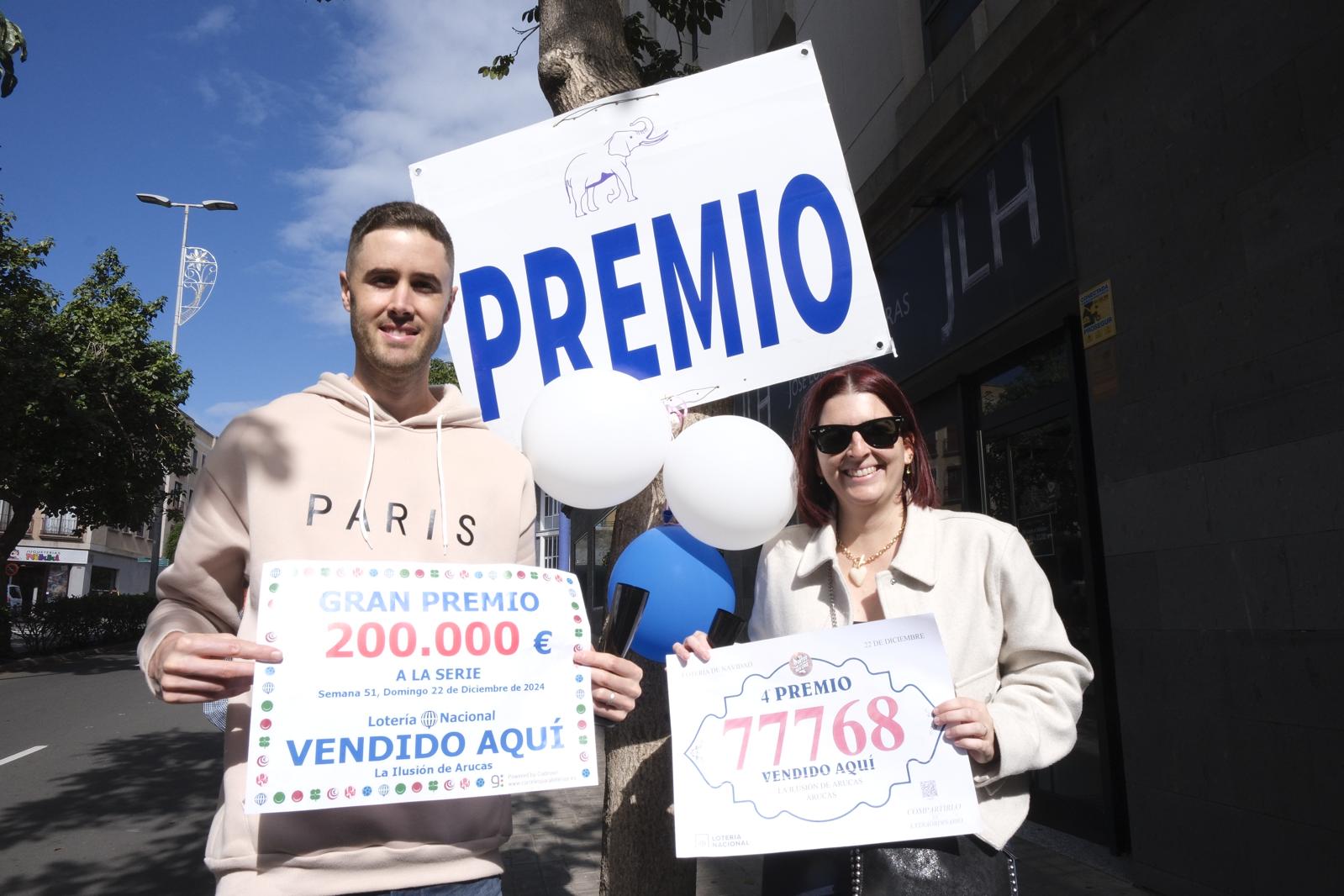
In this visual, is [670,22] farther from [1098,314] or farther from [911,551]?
[911,551]

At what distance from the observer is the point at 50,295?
17750mm

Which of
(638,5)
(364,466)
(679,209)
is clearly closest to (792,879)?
(364,466)

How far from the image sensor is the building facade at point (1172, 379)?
3.43m

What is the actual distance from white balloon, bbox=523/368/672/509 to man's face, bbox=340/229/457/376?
38 centimetres

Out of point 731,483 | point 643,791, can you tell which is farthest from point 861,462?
point 643,791

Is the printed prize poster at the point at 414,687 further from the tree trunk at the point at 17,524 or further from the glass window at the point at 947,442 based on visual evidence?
the tree trunk at the point at 17,524

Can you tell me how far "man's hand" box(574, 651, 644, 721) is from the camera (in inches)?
71.1

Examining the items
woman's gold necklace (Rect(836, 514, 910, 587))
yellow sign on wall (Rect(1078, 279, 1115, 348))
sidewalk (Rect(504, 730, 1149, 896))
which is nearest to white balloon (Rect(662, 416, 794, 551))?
woman's gold necklace (Rect(836, 514, 910, 587))

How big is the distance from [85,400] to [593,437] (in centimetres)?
1919

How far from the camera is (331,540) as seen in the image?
1741 millimetres

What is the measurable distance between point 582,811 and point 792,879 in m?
5.01

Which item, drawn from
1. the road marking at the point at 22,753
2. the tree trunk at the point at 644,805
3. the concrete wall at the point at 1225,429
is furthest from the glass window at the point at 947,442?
the road marking at the point at 22,753

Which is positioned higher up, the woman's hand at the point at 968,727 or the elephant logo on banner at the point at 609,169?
the elephant logo on banner at the point at 609,169

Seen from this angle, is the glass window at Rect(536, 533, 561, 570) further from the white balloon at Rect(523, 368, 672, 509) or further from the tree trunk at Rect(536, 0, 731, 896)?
the white balloon at Rect(523, 368, 672, 509)
